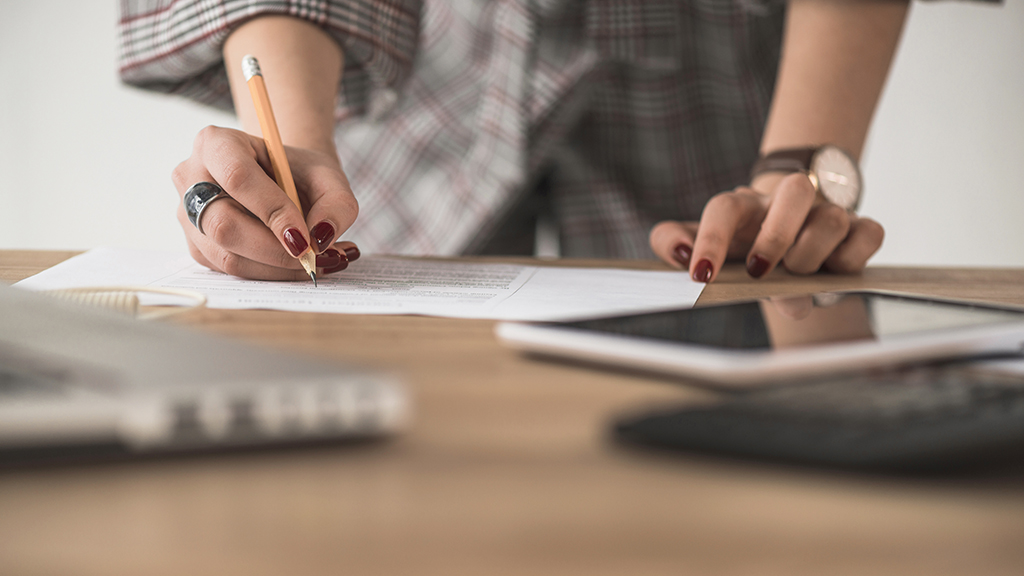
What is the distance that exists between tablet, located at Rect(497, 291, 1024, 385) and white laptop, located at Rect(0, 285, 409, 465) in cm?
10

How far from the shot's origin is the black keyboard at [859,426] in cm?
14

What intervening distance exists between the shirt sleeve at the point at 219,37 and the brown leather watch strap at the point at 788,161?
1.24 ft

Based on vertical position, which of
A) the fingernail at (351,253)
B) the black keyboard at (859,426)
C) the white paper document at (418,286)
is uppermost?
the fingernail at (351,253)

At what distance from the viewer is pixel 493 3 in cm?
94

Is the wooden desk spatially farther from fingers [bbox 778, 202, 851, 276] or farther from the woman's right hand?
fingers [bbox 778, 202, 851, 276]

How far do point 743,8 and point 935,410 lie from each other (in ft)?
2.89

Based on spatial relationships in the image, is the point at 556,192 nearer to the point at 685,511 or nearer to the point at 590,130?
the point at 590,130

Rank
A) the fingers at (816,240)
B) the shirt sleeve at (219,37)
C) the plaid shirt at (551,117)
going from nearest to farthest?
the fingers at (816,240)
the shirt sleeve at (219,37)
the plaid shirt at (551,117)

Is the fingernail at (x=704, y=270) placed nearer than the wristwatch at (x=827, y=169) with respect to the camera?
Yes

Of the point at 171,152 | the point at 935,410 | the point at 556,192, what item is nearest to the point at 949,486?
the point at 935,410

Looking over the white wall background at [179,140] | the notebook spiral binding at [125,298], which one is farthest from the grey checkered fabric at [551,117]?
the white wall background at [179,140]

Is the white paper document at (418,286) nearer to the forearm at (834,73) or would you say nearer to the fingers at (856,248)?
the fingers at (856,248)

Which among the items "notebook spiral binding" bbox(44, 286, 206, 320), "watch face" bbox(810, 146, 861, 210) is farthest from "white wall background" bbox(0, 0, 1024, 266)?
"notebook spiral binding" bbox(44, 286, 206, 320)

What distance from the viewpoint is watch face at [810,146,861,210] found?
26.0 inches
